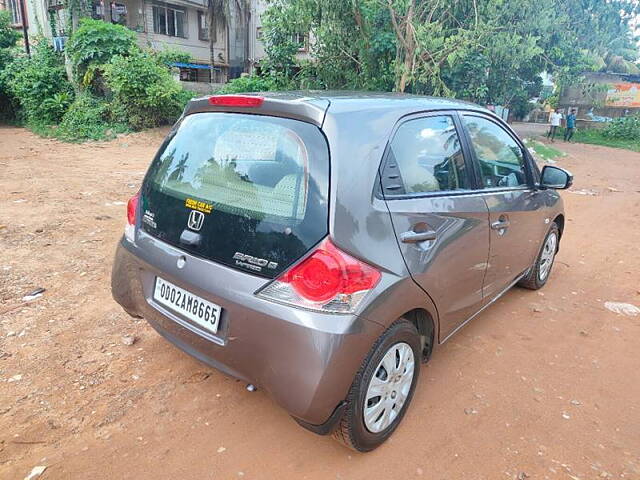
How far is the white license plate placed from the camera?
2098 millimetres

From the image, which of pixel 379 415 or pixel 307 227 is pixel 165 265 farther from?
pixel 379 415

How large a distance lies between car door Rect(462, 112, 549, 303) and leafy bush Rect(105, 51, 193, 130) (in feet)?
44.2

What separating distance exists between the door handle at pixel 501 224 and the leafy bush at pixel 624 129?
77.3ft

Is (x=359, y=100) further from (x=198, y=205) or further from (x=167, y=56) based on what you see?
(x=167, y=56)

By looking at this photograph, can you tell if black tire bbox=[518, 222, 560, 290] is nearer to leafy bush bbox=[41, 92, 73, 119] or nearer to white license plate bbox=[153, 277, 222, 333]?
white license plate bbox=[153, 277, 222, 333]

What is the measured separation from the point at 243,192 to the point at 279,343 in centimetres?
71

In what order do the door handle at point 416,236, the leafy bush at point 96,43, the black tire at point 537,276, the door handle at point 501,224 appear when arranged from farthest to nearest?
the leafy bush at point 96,43
the black tire at point 537,276
the door handle at point 501,224
the door handle at point 416,236

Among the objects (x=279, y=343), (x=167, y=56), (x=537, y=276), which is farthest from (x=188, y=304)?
(x=167, y=56)

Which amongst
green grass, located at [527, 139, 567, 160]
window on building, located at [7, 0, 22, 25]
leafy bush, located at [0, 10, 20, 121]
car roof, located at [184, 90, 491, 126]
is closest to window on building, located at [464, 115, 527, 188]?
car roof, located at [184, 90, 491, 126]

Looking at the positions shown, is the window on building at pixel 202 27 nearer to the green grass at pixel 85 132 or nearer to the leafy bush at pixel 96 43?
the leafy bush at pixel 96 43

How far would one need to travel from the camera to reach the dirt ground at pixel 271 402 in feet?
7.09

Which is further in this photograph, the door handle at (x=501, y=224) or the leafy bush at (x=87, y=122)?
the leafy bush at (x=87, y=122)

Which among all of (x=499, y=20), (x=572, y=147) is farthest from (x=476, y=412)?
(x=572, y=147)

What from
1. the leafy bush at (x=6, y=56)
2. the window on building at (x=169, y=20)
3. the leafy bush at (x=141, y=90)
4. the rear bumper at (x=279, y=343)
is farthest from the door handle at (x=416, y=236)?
the window on building at (x=169, y=20)
